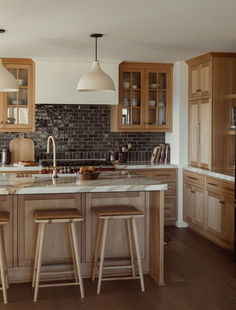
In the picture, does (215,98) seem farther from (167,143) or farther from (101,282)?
(101,282)

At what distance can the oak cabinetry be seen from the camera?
5.48 metres

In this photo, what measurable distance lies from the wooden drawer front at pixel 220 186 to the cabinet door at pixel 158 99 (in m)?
1.56

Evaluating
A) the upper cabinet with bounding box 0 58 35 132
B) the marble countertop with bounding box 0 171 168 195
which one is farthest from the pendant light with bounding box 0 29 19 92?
the upper cabinet with bounding box 0 58 35 132

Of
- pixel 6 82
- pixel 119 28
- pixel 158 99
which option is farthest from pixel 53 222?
pixel 158 99

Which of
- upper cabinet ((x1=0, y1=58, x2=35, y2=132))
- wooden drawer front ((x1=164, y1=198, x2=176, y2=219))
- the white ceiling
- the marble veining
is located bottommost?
wooden drawer front ((x1=164, y1=198, x2=176, y2=219))

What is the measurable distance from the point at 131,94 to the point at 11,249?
3.64 m

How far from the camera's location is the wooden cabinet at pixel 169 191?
271 inches

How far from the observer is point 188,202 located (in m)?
6.70

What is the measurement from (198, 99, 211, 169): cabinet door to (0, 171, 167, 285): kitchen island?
81.2 inches

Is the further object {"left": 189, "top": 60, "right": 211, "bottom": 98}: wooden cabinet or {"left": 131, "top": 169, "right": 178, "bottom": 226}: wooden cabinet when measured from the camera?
{"left": 131, "top": 169, "right": 178, "bottom": 226}: wooden cabinet

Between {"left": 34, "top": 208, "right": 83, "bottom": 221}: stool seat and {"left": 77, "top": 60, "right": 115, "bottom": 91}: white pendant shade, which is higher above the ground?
{"left": 77, "top": 60, "right": 115, "bottom": 91}: white pendant shade

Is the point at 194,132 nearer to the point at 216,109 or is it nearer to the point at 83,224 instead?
the point at 216,109

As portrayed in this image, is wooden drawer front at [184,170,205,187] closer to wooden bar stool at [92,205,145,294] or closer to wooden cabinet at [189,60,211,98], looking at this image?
wooden cabinet at [189,60,211,98]

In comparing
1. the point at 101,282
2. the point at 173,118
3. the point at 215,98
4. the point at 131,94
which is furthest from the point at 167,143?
the point at 101,282
